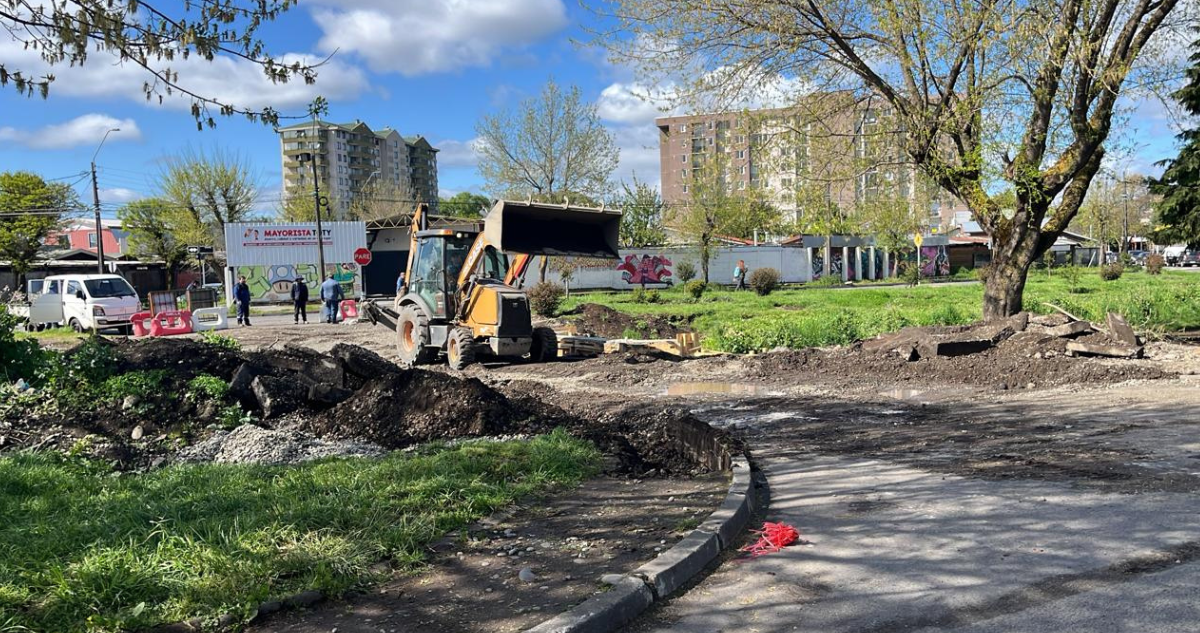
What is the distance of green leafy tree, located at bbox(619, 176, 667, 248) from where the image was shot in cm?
6100

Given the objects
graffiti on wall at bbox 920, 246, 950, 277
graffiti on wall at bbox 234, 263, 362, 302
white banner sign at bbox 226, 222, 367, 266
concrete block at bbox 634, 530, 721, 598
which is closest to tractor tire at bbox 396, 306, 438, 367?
concrete block at bbox 634, 530, 721, 598

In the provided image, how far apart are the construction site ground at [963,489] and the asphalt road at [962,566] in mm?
15

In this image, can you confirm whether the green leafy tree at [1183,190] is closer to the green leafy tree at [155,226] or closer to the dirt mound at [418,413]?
the dirt mound at [418,413]

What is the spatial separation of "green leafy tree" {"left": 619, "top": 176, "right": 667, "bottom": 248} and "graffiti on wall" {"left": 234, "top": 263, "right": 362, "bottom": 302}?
868 inches

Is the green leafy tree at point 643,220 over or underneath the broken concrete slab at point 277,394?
over

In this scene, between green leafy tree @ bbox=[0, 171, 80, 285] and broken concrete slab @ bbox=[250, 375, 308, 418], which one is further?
green leafy tree @ bbox=[0, 171, 80, 285]

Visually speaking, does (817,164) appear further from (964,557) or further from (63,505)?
(63,505)

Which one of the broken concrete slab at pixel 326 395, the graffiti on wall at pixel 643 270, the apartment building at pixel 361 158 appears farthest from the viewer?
the apartment building at pixel 361 158

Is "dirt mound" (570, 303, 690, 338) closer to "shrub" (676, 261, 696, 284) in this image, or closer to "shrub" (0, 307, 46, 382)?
"shrub" (0, 307, 46, 382)

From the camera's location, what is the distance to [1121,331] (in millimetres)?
12672

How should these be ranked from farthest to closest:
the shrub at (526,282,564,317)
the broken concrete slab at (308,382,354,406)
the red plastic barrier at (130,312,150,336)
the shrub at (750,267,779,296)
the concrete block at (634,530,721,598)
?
the shrub at (750,267,779,296) < the shrub at (526,282,564,317) < the red plastic barrier at (130,312,150,336) < the broken concrete slab at (308,382,354,406) < the concrete block at (634,530,721,598)

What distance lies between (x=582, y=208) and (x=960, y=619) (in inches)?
434

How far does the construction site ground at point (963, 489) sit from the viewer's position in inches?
168

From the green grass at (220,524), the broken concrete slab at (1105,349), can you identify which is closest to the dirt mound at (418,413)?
the green grass at (220,524)
